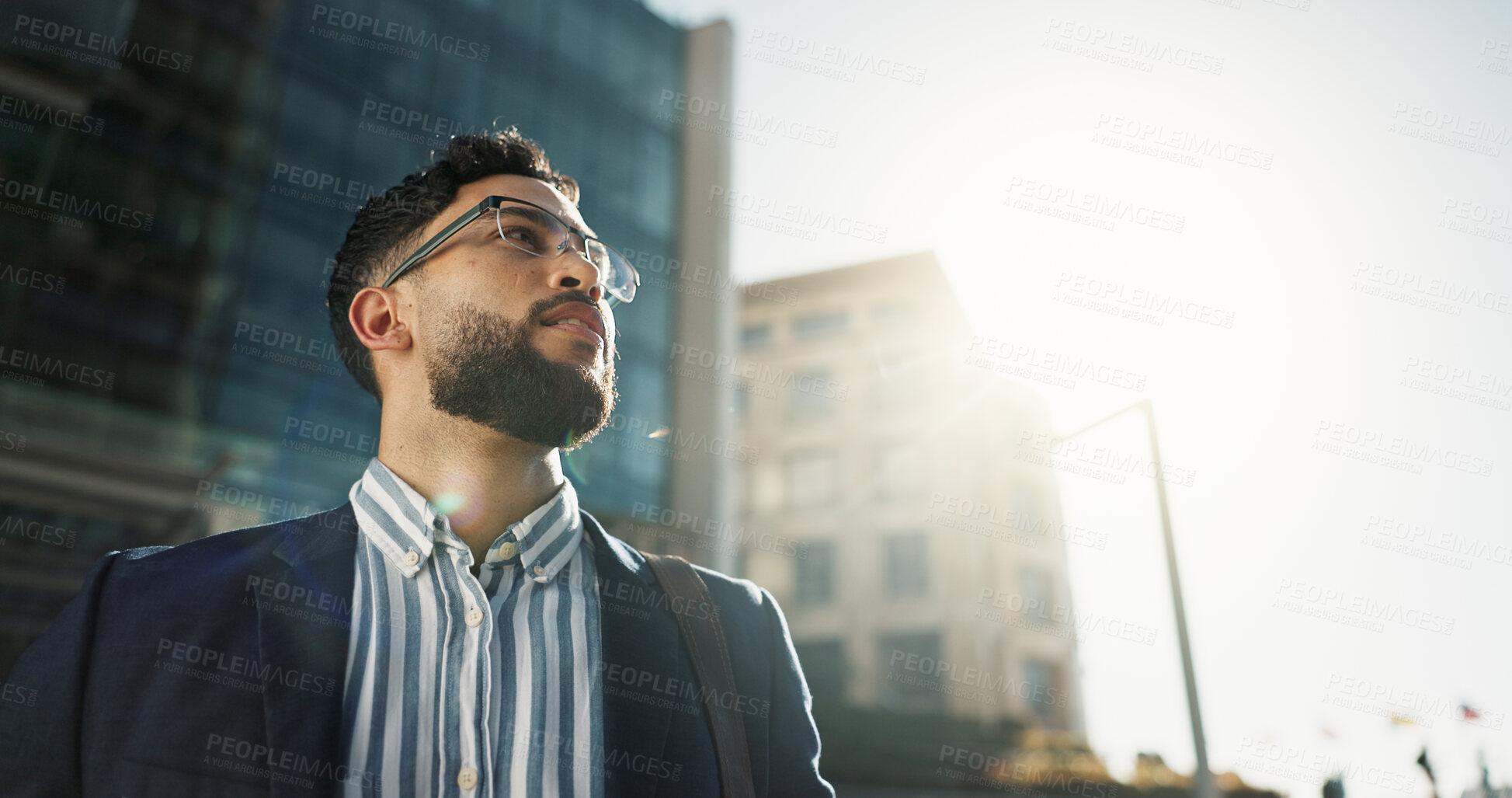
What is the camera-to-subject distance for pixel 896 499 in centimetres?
3966

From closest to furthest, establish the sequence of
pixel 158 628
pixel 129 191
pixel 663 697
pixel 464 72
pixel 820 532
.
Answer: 1. pixel 158 628
2. pixel 663 697
3. pixel 129 191
4. pixel 464 72
5. pixel 820 532

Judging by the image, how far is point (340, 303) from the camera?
3.07 m

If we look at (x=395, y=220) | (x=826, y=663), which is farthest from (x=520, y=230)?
(x=826, y=663)

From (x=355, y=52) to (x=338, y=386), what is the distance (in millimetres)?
6789

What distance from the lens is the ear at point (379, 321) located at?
279 cm

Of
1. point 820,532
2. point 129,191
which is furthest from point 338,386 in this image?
point 820,532

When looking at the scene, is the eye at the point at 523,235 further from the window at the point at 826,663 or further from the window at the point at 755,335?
the window at the point at 755,335

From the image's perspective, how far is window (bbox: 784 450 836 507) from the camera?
136 feet

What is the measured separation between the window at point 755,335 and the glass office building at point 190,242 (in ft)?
83.8

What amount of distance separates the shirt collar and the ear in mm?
505

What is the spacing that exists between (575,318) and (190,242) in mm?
13083

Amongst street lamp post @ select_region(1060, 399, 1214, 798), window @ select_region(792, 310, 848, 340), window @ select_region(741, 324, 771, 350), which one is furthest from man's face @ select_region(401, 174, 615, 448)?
window @ select_region(741, 324, 771, 350)

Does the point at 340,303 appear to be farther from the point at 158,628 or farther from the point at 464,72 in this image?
the point at 464,72

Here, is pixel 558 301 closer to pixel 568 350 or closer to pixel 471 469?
pixel 568 350
